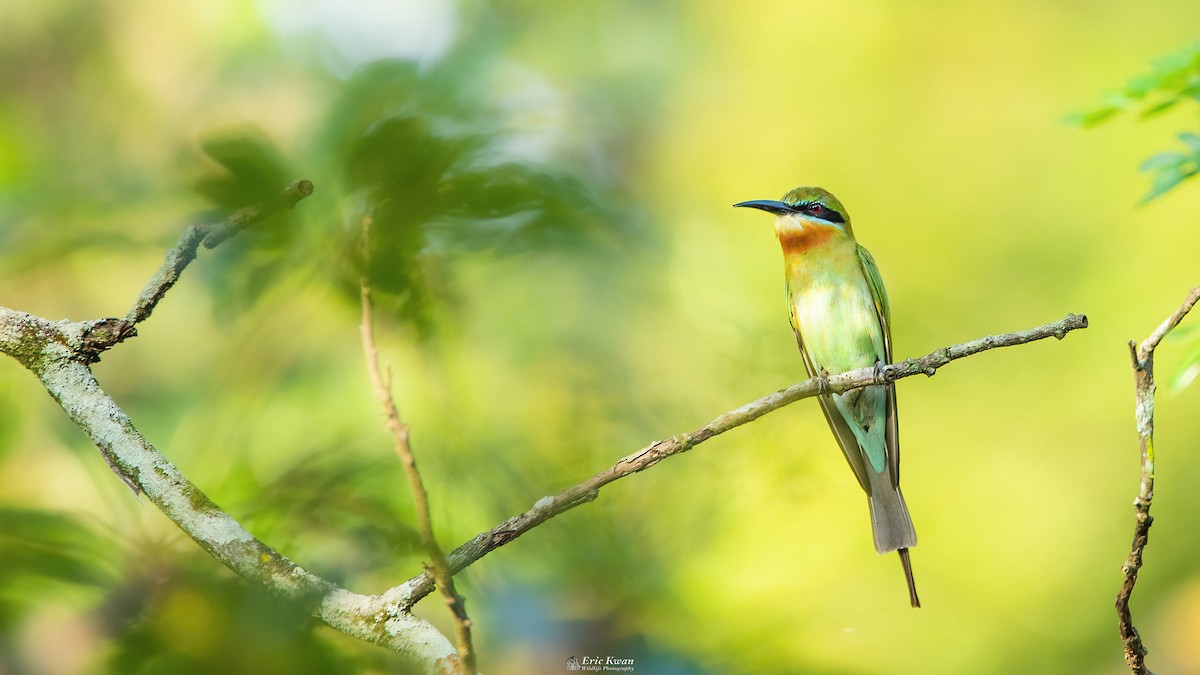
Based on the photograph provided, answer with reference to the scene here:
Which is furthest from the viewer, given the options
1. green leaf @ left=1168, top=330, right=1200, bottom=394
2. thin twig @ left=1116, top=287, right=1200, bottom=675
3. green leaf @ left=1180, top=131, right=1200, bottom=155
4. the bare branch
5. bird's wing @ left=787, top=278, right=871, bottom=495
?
bird's wing @ left=787, top=278, right=871, bottom=495

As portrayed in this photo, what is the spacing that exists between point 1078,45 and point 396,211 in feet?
15.7

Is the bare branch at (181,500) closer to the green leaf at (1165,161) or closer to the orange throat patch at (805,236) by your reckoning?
the green leaf at (1165,161)

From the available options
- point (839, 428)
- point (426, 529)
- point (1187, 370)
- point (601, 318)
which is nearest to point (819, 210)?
point (839, 428)

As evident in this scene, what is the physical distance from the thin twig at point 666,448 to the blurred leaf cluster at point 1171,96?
422 mm

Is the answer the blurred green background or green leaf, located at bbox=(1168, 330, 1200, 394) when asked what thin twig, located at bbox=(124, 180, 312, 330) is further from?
green leaf, located at bbox=(1168, 330, 1200, 394)

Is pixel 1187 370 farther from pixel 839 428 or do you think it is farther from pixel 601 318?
pixel 601 318

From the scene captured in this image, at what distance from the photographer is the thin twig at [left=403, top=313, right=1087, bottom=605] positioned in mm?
953

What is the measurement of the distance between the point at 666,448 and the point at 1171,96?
1154 mm

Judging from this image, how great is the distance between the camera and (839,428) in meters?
2.63

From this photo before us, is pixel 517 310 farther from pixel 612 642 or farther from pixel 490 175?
pixel 490 175

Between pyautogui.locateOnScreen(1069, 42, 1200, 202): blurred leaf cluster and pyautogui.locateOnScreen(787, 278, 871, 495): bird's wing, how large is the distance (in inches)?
40.1

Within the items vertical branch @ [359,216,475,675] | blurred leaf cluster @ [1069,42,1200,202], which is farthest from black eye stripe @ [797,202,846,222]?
vertical branch @ [359,216,475,675]

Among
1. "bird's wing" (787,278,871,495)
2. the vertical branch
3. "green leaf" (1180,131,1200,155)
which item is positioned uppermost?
"bird's wing" (787,278,871,495)

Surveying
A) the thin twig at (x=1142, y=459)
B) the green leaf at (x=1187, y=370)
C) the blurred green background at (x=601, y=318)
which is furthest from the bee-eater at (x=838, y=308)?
the thin twig at (x=1142, y=459)
